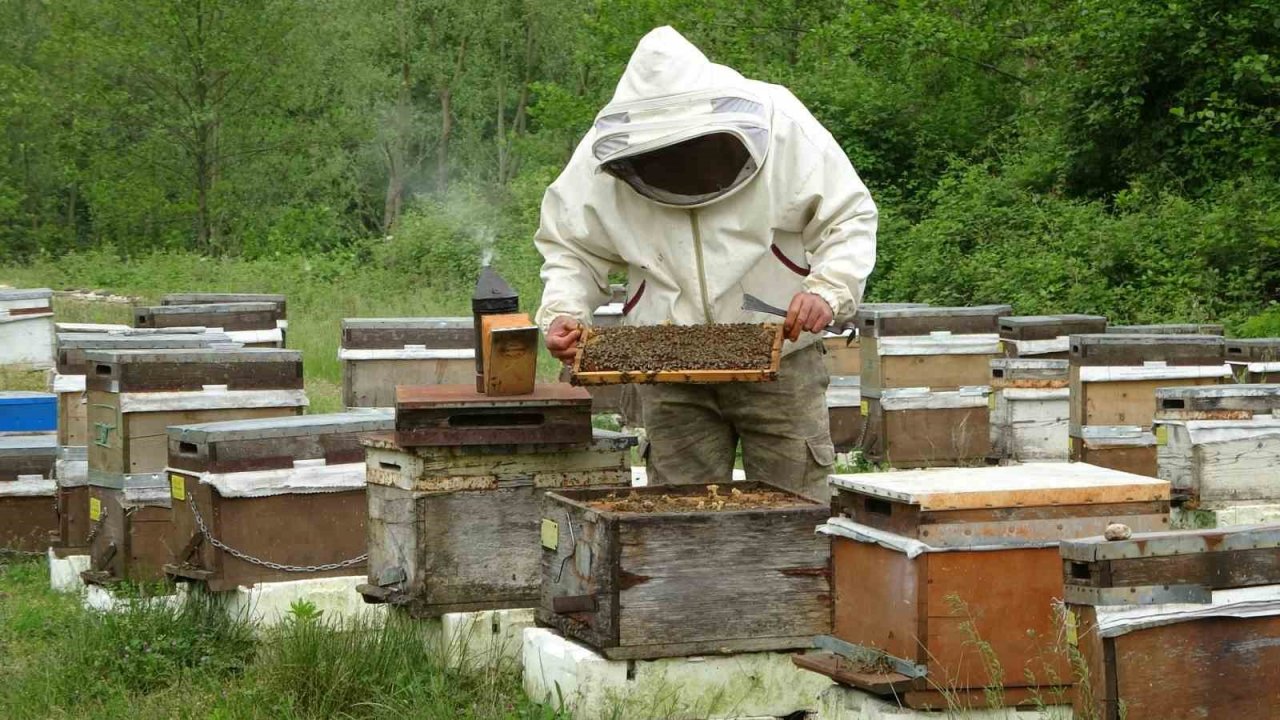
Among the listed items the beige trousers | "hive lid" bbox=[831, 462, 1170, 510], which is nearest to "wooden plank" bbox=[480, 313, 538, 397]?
the beige trousers

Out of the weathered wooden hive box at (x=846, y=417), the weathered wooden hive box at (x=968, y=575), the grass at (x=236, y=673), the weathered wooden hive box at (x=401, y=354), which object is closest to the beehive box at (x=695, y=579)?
the grass at (x=236, y=673)

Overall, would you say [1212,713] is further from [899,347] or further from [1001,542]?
[899,347]

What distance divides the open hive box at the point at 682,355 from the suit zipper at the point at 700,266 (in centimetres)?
15

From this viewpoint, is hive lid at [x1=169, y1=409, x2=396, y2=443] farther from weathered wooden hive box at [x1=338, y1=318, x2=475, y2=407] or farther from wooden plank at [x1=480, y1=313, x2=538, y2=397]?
weathered wooden hive box at [x1=338, y1=318, x2=475, y2=407]

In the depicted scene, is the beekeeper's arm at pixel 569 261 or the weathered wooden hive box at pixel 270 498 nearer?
the beekeeper's arm at pixel 569 261

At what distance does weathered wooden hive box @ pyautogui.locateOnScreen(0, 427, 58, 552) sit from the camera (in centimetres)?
775

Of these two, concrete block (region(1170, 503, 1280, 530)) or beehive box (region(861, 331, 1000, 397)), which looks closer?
concrete block (region(1170, 503, 1280, 530))

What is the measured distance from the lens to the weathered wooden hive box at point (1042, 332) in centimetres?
916

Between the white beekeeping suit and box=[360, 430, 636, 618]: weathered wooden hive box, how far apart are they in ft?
1.49

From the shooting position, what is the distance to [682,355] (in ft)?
14.4

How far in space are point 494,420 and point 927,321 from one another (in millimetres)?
4922

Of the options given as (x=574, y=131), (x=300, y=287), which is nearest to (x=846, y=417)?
(x=300, y=287)

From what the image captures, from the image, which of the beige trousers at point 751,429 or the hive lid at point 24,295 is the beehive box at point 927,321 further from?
the hive lid at point 24,295

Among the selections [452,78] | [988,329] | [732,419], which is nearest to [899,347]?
[988,329]
